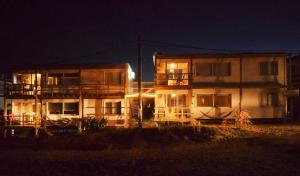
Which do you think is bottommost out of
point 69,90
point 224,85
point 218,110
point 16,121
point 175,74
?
point 16,121

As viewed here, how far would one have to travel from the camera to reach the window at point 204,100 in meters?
29.1

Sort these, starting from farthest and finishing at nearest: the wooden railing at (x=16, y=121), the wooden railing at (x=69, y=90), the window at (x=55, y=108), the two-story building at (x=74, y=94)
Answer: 1. the window at (x=55, y=108)
2. the wooden railing at (x=69, y=90)
3. the two-story building at (x=74, y=94)
4. the wooden railing at (x=16, y=121)

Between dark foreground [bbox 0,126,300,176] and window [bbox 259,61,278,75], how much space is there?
7.23 m

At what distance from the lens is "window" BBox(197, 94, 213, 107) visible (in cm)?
2914

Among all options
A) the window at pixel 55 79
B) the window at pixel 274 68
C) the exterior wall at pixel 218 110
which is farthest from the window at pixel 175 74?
the window at pixel 55 79

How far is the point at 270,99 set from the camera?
29000 millimetres

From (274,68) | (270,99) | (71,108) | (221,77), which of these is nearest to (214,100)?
(221,77)

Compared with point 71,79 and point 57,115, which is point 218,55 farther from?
point 57,115

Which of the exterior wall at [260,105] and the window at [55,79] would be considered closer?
the exterior wall at [260,105]

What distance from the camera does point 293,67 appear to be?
33.7 m

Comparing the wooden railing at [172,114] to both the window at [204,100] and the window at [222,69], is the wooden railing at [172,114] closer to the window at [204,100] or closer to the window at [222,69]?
the window at [204,100]

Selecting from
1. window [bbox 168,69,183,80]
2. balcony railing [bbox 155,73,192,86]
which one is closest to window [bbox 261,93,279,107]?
balcony railing [bbox 155,73,192,86]

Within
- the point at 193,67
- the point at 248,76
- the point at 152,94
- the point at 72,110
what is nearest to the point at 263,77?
the point at 248,76

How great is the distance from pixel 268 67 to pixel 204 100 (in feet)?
22.1
